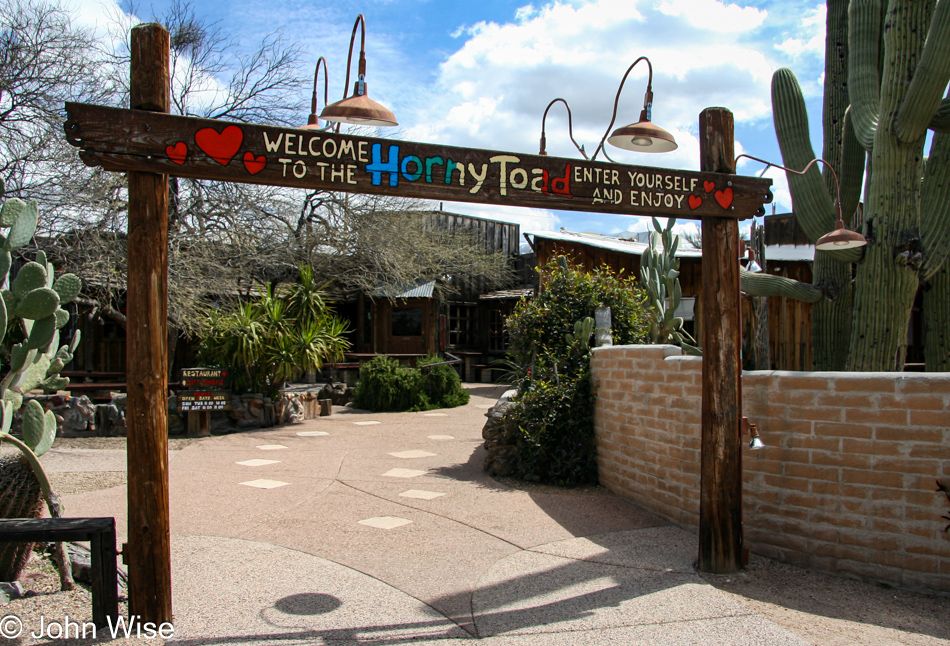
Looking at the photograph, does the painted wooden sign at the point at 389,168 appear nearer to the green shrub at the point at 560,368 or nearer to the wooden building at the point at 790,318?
the green shrub at the point at 560,368

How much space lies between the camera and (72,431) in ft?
32.7

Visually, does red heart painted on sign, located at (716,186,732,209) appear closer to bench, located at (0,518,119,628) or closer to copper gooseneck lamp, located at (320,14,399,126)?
copper gooseneck lamp, located at (320,14,399,126)

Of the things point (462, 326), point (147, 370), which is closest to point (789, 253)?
point (462, 326)

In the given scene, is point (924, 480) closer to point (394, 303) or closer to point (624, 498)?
point (624, 498)

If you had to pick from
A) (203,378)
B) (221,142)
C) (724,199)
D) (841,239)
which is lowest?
(203,378)

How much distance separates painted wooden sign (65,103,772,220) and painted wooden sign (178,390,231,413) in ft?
24.4

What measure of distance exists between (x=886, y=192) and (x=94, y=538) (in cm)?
718

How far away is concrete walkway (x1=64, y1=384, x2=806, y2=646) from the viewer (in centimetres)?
351

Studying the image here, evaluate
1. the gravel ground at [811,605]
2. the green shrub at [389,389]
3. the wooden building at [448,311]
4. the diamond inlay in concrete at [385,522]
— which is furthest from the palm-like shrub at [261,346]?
the gravel ground at [811,605]

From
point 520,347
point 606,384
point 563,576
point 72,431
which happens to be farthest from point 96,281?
point 563,576

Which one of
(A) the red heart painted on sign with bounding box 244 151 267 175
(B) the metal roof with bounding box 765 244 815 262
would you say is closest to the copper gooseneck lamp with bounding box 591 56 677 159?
(A) the red heart painted on sign with bounding box 244 151 267 175

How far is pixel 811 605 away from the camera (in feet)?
12.6

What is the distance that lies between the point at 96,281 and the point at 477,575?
8.61 metres

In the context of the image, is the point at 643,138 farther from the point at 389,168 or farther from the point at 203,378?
the point at 203,378
